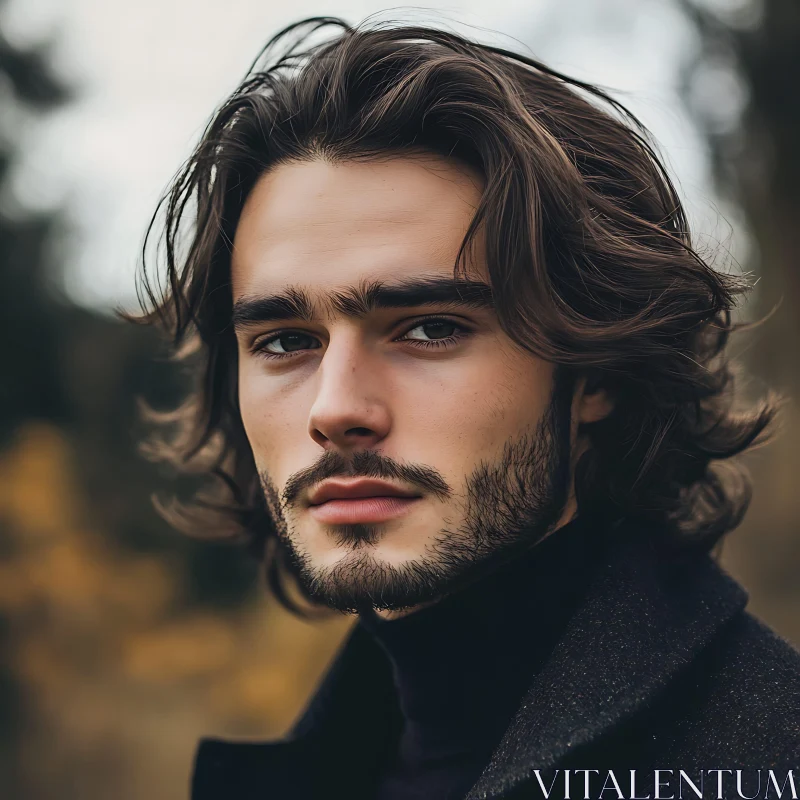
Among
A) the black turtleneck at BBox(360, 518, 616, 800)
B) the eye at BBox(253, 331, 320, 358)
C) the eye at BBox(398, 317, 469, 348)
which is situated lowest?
the black turtleneck at BBox(360, 518, 616, 800)

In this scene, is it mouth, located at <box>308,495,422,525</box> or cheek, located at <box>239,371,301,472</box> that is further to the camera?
cheek, located at <box>239,371,301,472</box>

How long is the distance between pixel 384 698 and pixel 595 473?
103 cm

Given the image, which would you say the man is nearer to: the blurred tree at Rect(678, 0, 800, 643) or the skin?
the skin

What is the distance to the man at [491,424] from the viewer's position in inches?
69.7

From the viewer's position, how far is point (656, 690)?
5.54ft

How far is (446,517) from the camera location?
1956mm

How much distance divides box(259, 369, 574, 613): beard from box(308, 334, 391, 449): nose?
4cm

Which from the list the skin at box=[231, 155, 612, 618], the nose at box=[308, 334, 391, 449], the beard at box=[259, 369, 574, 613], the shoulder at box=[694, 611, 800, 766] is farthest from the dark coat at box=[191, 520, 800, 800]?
the nose at box=[308, 334, 391, 449]

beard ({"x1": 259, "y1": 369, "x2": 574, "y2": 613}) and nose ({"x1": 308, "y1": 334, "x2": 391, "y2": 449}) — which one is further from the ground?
nose ({"x1": 308, "y1": 334, "x2": 391, "y2": 449})

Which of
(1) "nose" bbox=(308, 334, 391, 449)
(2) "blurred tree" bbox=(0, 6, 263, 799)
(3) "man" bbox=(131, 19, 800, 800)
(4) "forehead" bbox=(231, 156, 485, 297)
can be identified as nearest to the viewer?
(3) "man" bbox=(131, 19, 800, 800)

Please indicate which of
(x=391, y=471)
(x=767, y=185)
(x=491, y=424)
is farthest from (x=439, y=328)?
(x=767, y=185)

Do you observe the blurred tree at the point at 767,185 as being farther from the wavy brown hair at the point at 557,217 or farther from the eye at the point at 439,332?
the eye at the point at 439,332

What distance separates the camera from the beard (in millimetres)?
1951

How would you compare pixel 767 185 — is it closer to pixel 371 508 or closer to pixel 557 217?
pixel 557 217
